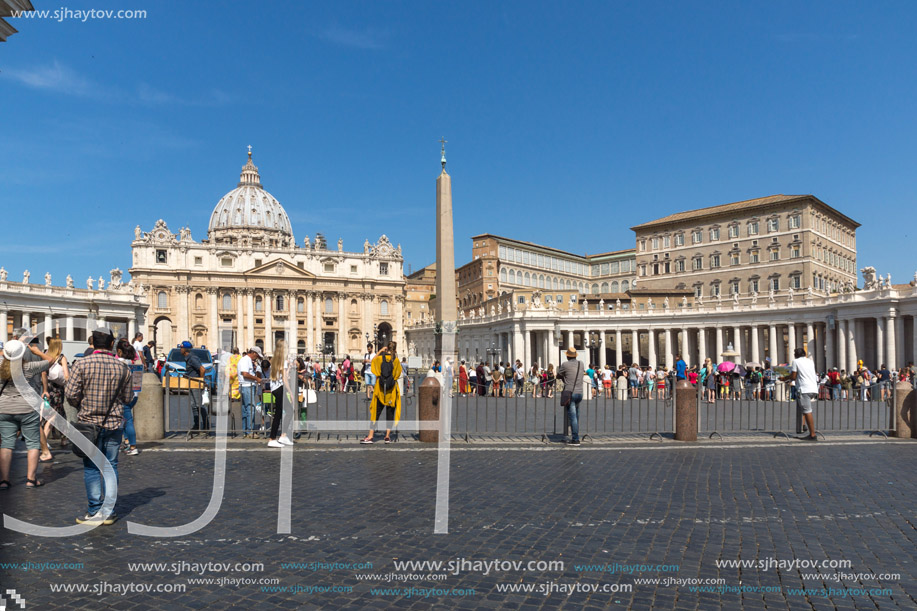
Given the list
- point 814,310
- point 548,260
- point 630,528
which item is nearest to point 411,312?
point 548,260

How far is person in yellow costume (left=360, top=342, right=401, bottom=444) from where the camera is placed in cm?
1023

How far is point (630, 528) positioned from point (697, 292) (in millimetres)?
62408

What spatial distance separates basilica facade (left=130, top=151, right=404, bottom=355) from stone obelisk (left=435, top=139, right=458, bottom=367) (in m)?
56.2

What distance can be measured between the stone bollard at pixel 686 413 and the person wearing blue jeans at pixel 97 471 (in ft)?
27.9

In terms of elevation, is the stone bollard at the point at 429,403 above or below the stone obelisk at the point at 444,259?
below

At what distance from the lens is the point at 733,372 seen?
22688mm

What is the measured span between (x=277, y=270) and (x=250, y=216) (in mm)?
29333

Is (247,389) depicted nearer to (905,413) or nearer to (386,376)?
(386,376)

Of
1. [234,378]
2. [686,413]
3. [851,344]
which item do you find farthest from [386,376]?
[851,344]

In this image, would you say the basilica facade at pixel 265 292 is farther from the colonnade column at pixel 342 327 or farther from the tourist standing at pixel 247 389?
the tourist standing at pixel 247 389

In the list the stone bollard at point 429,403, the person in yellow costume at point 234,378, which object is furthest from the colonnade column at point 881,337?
the person in yellow costume at point 234,378

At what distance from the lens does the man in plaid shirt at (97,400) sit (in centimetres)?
527

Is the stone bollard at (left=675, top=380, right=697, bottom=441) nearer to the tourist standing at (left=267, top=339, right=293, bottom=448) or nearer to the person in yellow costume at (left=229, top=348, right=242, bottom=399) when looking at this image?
the tourist standing at (left=267, top=339, right=293, bottom=448)

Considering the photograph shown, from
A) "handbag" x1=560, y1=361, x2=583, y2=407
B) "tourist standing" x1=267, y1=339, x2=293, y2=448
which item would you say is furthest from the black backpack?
"handbag" x1=560, y1=361, x2=583, y2=407
